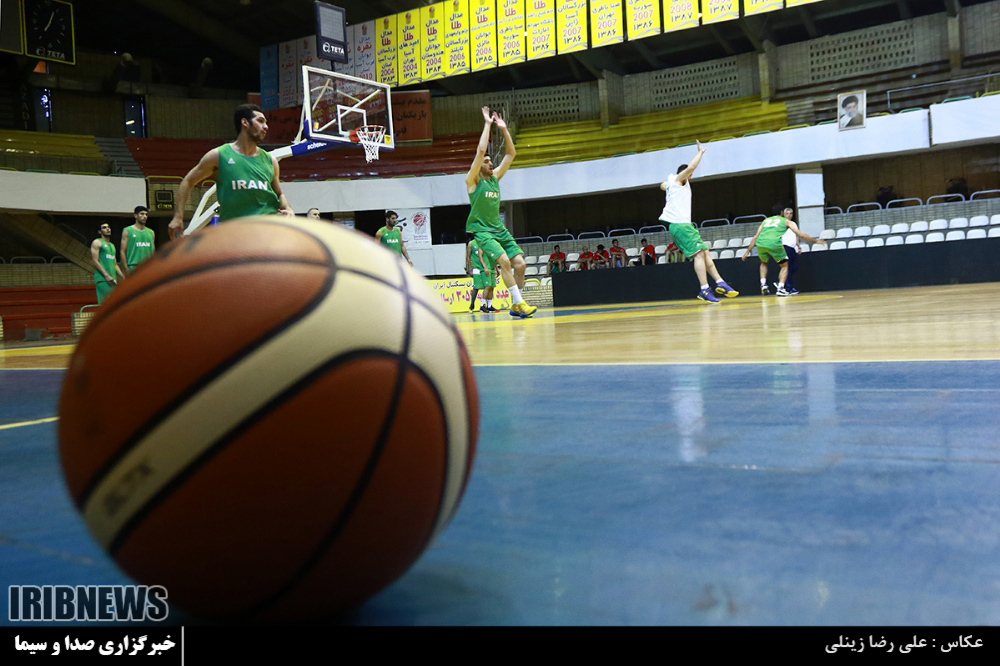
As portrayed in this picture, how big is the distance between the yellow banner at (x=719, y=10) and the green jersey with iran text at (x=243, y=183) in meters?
15.2

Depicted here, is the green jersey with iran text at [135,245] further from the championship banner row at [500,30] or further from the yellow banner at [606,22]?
the yellow banner at [606,22]

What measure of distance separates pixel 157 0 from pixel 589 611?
83.1 ft

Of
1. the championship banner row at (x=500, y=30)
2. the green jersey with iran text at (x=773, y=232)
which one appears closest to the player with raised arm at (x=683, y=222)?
the green jersey with iran text at (x=773, y=232)

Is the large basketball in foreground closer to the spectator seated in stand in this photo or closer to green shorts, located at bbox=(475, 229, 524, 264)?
green shorts, located at bbox=(475, 229, 524, 264)

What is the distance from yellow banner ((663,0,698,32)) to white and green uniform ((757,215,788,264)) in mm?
7399

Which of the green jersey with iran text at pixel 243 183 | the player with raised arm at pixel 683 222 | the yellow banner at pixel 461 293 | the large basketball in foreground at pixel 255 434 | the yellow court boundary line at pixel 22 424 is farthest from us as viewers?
the yellow banner at pixel 461 293

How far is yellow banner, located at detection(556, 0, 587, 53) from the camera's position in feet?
62.6

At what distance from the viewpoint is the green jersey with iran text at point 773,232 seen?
12414mm

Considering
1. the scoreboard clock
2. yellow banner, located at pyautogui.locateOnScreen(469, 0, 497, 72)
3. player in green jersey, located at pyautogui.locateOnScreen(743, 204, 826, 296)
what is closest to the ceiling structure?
yellow banner, located at pyautogui.locateOnScreen(469, 0, 497, 72)

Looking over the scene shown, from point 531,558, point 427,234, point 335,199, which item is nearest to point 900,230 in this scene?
point 427,234

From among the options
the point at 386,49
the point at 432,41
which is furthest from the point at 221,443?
the point at 386,49

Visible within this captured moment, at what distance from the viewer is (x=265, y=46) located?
80.9ft

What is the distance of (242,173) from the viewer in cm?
496

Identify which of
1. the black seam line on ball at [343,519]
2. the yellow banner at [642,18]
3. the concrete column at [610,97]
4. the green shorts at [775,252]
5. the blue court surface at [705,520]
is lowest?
the blue court surface at [705,520]
